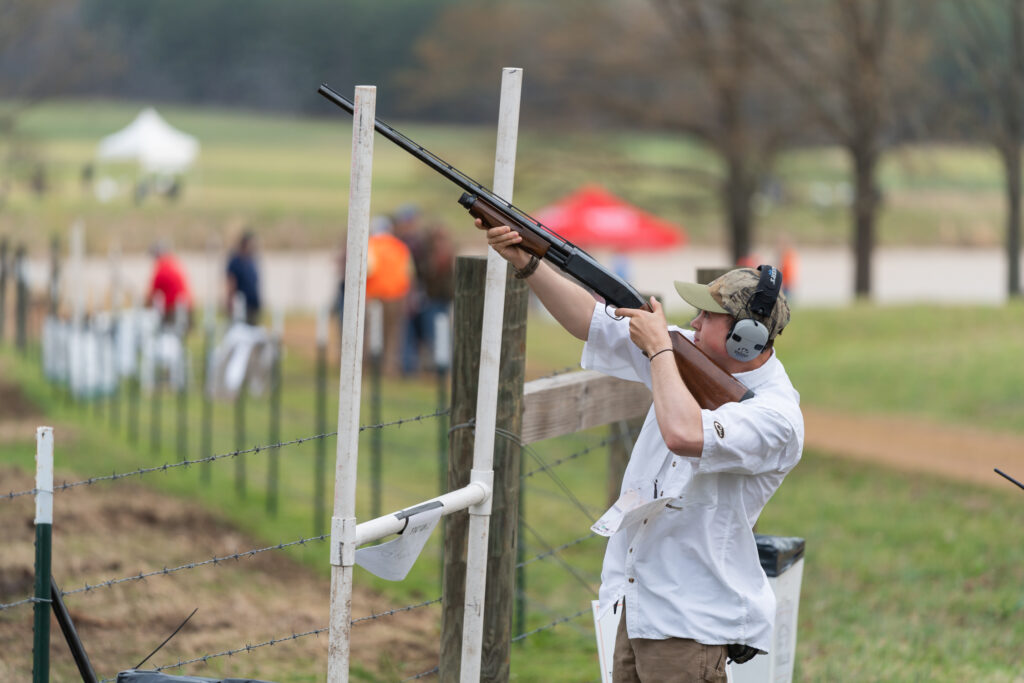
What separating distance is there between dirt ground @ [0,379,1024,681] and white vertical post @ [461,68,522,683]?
220cm

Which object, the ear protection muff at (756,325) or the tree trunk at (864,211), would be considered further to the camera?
the tree trunk at (864,211)

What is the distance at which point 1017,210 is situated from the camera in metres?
21.3

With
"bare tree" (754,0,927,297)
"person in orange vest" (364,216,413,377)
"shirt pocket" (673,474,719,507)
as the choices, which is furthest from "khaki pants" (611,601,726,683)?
"bare tree" (754,0,927,297)

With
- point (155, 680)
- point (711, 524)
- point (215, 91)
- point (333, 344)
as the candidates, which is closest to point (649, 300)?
point (711, 524)

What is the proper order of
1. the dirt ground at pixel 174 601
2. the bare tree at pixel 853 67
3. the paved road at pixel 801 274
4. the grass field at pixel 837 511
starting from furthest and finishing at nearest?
the paved road at pixel 801 274 < the bare tree at pixel 853 67 < the grass field at pixel 837 511 < the dirt ground at pixel 174 601

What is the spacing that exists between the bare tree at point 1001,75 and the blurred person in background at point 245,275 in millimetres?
11971

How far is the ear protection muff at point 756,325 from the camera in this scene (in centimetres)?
339

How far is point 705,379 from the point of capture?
348 centimetres

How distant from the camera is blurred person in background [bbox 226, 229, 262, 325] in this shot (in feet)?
56.9

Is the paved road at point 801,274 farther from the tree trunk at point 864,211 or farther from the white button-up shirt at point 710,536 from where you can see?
the white button-up shirt at point 710,536

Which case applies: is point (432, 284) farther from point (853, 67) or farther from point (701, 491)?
point (701, 491)

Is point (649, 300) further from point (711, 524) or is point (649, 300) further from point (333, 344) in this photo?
point (333, 344)

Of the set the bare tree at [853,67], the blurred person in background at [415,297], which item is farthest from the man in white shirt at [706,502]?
the bare tree at [853,67]

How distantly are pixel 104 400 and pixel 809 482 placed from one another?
305 inches
